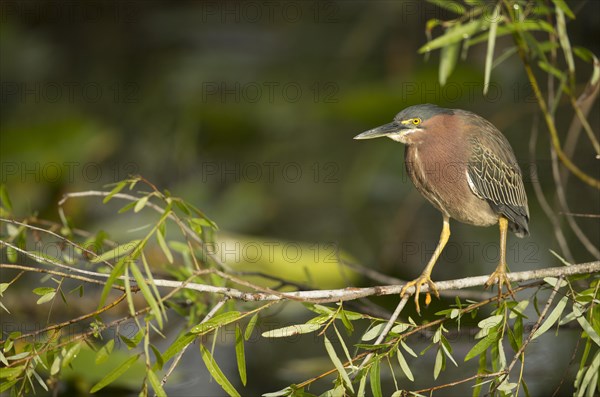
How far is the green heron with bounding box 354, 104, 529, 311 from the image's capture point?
271 centimetres

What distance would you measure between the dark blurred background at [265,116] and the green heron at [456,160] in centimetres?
117

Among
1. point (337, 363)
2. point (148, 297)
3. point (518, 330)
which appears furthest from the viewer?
point (518, 330)

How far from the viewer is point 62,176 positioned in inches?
183

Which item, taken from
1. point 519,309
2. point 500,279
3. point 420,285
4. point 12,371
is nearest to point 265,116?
point 420,285

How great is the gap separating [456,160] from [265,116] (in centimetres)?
348

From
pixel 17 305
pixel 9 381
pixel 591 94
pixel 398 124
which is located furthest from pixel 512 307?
pixel 17 305

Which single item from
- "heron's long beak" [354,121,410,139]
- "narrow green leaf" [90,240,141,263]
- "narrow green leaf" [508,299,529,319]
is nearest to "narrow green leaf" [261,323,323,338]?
"narrow green leaf" [90,240,141,263]

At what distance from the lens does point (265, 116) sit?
241 inches

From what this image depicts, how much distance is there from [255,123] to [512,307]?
4.02 meters

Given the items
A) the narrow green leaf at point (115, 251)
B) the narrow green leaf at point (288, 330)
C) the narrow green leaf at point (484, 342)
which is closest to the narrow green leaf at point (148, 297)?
the narrow green leaf at point (115, 251)

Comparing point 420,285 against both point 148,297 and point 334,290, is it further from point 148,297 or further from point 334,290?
point 148,297

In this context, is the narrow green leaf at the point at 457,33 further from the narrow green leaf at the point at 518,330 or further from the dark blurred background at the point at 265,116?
the dark blurred background at the point at 265,116

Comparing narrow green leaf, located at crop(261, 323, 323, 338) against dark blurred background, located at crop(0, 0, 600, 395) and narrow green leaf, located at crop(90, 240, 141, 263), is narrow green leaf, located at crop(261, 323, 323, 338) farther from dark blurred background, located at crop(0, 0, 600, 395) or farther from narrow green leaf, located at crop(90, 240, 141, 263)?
dark blurred background, located at crop(0, 0, 600, 395)

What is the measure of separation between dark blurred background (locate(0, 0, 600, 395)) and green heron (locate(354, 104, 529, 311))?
Result: 117cm
